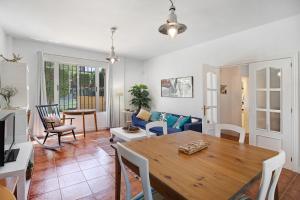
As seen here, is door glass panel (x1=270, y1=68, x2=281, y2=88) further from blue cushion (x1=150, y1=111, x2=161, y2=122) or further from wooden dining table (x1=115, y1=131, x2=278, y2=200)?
blue cushion (x1=150, y1=111, x2=161, y2=122)

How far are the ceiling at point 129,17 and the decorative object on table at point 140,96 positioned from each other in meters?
2.00

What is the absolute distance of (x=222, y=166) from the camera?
1169 mm

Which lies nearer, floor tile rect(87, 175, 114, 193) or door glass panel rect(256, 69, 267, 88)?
floor tile rect(87, 175, 114, 193)

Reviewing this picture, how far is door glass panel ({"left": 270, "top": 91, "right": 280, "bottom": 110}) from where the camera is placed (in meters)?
2.81

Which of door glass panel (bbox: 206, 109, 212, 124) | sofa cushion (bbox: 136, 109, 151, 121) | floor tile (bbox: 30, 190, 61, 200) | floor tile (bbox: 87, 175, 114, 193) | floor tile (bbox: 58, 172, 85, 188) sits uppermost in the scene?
door glass panel (bbox: 206, 109, 212, 124)

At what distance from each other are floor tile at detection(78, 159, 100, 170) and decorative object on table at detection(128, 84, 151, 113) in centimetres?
278

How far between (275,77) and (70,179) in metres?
3.68

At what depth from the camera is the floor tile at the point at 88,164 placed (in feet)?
9.18

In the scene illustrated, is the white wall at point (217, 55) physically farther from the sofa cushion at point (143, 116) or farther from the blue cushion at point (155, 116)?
the sofa cushion at point (143, 116)

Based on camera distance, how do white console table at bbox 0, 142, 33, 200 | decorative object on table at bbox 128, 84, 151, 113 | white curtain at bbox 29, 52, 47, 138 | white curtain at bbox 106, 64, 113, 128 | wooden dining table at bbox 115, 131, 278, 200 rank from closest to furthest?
wooden dining table at bbox 115, 131, 278, 200 → white console table at bbox 0, 142, 33, 200 → white curtain at bbox 29, 52, 47, 138 → white curtain at bbox 106, 64, 113, 128 → decorative object on table at bbox 128, 84, 151, 113

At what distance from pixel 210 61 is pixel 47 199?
13.0 ft

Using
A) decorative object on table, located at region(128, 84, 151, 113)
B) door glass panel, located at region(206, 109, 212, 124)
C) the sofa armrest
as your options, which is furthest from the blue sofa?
decorative object on table, located at region(128, 84, 151, 113)

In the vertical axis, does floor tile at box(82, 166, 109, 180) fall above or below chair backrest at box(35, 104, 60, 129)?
below

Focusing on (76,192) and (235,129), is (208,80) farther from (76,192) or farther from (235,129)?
(76,192)
